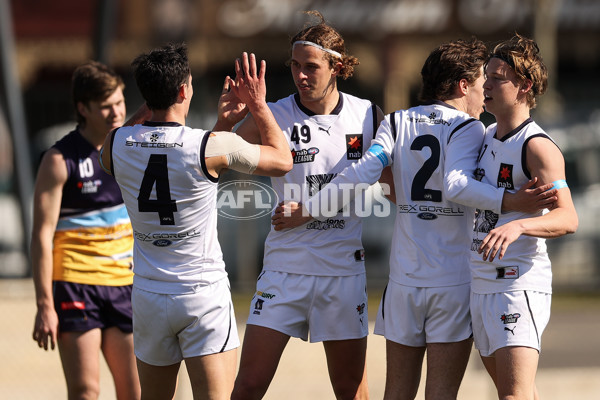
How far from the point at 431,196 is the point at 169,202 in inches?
50.7

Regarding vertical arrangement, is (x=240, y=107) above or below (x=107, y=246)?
above

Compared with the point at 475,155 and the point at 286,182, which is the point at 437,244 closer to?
the point at 475,155

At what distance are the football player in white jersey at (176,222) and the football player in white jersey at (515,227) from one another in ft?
3.50

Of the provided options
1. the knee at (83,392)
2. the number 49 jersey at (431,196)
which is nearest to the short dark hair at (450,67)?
the number 49 jersey at (431,196)

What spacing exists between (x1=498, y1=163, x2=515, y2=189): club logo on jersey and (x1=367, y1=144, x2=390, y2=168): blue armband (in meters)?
0.56

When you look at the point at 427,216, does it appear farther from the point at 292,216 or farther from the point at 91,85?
the point at 91,85

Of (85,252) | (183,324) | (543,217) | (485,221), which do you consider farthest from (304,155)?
(85,252)

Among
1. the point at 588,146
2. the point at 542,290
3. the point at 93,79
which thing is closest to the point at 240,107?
the point at 93,79

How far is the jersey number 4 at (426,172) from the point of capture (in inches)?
180

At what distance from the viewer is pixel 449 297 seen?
455 cm

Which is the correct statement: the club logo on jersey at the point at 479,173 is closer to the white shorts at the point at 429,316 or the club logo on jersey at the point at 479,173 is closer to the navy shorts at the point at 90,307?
the white shorts at the point at 429,316

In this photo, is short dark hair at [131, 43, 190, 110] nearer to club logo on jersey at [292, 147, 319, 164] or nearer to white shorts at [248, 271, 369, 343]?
club logo on jersey at [292, 147, 319, 164]

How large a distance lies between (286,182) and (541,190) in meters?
1.39

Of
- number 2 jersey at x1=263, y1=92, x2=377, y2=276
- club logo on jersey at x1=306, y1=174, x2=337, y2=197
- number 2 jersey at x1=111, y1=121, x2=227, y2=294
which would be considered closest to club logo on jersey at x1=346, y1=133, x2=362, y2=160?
number 2 jersey at x1=263, y1=92, x2=377, y2=276
